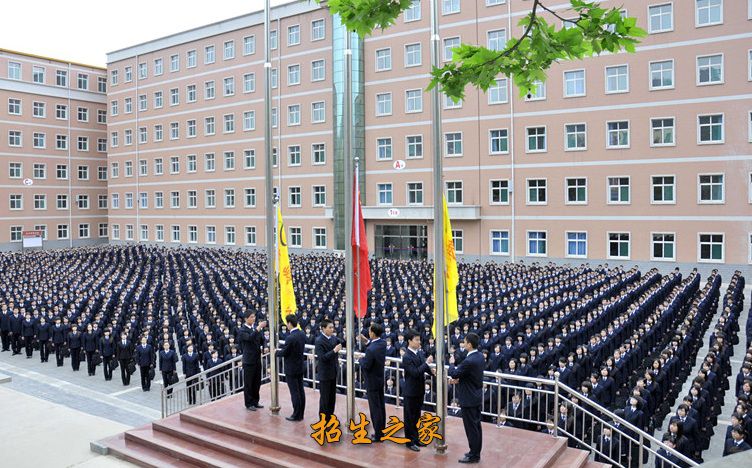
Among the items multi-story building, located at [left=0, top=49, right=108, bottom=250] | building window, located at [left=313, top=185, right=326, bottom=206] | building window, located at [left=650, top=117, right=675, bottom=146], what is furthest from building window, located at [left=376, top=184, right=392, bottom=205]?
multi-story building, located at [left=0, top=49, right=108, bottom=250]

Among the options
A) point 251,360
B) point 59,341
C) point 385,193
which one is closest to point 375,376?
point 251,360

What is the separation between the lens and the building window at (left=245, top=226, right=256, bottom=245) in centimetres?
4050

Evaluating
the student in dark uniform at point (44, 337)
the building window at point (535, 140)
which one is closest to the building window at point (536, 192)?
the building window at point (535, 140)

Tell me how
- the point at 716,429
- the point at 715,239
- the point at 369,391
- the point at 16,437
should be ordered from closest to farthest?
the point at 369,391, the point at 16,437, the point at 716,429, the point at 715,239

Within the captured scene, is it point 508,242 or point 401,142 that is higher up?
point 401,142

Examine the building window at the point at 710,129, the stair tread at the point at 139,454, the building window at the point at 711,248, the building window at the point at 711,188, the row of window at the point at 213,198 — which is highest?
the building window at the point at 710,129

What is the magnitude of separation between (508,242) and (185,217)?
79.2 feet

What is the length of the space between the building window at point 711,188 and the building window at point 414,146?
1367cm

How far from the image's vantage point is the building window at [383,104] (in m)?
34.9

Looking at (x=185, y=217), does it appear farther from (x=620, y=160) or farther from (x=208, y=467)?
(x=208, y=467)

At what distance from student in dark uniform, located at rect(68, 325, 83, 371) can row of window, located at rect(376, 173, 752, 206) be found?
71.4ft

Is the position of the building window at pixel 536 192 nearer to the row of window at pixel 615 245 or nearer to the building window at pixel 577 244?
the row of window at pixel 615 245

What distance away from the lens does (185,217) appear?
44469 mm

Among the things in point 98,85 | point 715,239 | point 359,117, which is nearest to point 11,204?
point 98,85
